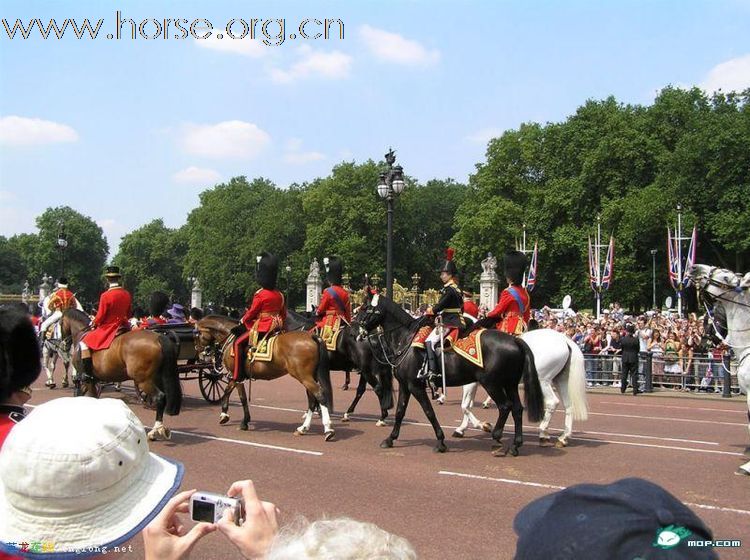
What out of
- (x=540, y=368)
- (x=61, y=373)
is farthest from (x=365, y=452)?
(x=61, y=373)

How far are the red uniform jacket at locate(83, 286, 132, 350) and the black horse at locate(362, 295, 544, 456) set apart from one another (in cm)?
374

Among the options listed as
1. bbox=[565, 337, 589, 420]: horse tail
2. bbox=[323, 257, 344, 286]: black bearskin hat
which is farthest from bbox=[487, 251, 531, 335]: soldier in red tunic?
bbox=[323, 257, 344, 286]: black bearskin hat

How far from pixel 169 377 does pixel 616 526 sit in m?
9.44

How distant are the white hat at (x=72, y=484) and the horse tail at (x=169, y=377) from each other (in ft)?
26.8

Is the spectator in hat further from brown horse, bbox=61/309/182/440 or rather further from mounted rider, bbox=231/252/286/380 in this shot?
mounted rider, bbox=231/252/286/380

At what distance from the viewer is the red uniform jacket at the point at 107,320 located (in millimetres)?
10570

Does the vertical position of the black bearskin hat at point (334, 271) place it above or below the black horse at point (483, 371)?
above

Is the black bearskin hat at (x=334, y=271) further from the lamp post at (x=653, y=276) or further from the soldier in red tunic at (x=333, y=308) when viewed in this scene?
the lamp post at (x=653, y=276)

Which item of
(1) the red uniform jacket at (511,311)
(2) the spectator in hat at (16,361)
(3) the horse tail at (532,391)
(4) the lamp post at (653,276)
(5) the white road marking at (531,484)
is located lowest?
(5) the white road marking at (531,484)

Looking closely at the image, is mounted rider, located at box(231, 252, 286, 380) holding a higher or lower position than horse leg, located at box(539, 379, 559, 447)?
higher

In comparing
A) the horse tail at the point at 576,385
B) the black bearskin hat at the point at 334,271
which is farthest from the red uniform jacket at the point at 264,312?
the horse tail at the point at 576,385

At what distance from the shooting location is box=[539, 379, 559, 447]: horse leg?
1036 centimetres

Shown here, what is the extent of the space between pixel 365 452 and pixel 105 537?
7750 mm

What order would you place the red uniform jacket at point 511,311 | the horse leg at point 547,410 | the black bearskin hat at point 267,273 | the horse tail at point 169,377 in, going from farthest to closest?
the black bearskin hat at point 267,273 < the red uniform jacket at point 511,311 < the horse leg at point 547,410 < the horse tail at point 169,377
